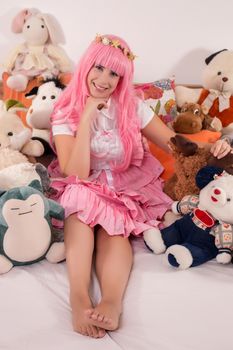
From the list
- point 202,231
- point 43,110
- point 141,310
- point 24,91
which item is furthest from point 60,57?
point 141,310

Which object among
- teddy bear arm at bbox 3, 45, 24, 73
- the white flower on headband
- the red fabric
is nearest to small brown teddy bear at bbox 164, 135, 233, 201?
the white flower on headband

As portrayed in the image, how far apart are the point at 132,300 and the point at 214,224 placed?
35 centimetres

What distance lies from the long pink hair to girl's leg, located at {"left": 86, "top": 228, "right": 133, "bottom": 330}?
1.17ft

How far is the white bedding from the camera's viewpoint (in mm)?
989

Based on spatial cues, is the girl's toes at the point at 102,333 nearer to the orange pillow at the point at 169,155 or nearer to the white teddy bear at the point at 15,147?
the white teddy bear at the point at 15,147

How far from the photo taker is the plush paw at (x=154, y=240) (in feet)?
4.37

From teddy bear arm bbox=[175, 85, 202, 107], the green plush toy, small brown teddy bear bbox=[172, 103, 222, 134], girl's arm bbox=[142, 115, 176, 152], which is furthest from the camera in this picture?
teddy bear arm bbox=[175, 85, 202, 107]

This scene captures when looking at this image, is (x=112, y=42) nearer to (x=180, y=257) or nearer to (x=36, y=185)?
(x=36, y=185)

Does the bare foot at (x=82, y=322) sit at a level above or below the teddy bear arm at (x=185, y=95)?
below

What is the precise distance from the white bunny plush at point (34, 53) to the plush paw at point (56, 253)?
0.98m

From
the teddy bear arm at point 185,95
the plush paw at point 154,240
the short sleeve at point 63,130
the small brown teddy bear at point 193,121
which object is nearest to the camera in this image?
the plush paw at point 154,240

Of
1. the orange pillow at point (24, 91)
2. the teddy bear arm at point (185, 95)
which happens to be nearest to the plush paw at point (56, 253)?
the orange pillow at point (24, 91)

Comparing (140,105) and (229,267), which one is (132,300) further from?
(140,105)

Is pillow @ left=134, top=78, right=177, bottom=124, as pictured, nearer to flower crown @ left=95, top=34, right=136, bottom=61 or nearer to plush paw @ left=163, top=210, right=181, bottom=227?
flower crown @ left=95, top=34, right=136, bottom=61
